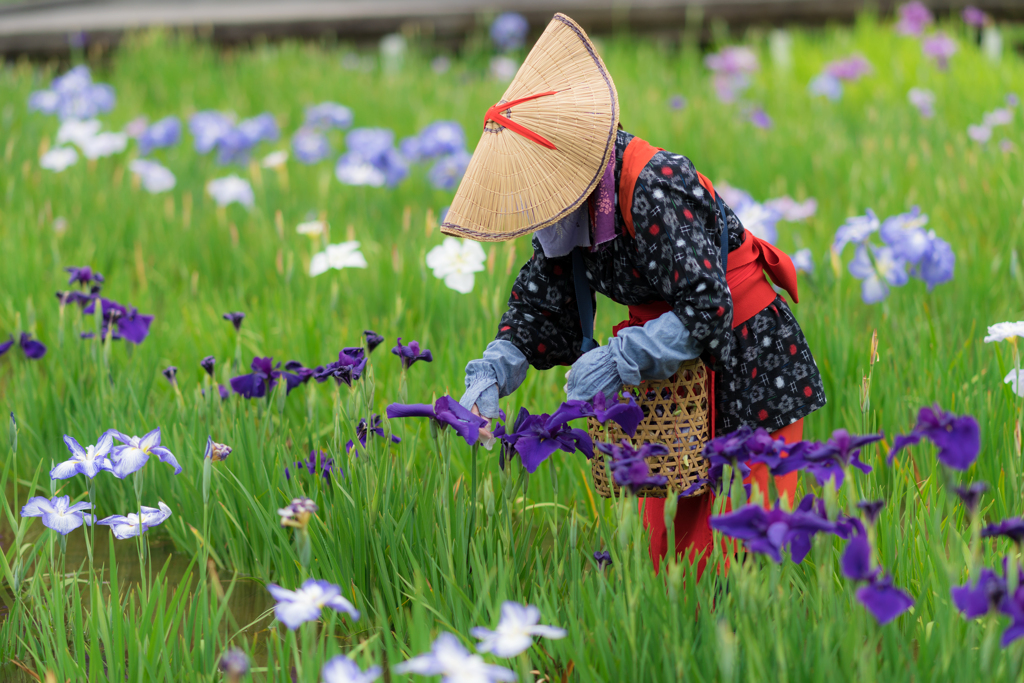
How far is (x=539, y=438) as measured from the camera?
139 centimetres

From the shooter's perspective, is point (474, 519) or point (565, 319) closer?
point (474, 519)

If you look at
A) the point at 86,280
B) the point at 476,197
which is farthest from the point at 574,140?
the point at 86,280

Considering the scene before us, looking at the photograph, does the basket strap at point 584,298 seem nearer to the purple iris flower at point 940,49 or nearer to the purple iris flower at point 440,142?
the purple iris flower at point 440,142

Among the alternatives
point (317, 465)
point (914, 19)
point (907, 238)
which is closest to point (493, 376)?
point (317, 465)

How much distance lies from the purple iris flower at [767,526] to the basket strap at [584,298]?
0.60 m

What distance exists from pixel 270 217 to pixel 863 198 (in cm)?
250

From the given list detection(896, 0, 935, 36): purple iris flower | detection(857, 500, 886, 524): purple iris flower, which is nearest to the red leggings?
detection(857, 500, 886, 524): purple iris flower

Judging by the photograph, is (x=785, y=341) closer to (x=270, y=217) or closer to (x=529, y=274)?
(x=529, y=274)

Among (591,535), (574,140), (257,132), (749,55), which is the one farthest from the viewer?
(749,55)

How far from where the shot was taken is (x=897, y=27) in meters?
5.98

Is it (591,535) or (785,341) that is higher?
(785,341)

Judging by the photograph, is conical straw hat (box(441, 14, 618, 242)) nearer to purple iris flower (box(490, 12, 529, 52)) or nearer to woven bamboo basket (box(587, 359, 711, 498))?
woven bamboo basket (box(587, 359, 711, 498))

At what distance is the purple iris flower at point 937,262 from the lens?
223cm

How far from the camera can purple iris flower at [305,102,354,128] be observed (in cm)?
451
